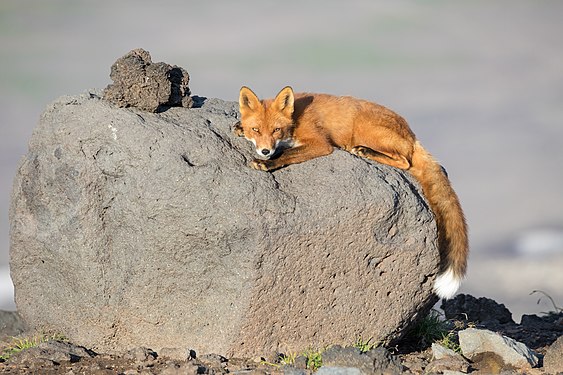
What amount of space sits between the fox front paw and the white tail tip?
2080 mm

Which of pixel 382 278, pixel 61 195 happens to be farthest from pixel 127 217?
pixel 382 278

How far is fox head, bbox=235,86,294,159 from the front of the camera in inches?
320

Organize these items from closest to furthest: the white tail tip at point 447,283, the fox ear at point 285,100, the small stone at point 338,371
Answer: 1. the small stone at point 338,371
2. the white tail tip at point 447,283
3. the fox ear at point 285,100

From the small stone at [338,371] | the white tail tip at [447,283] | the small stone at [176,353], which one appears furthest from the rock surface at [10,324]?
the white tail tip at [447,283]

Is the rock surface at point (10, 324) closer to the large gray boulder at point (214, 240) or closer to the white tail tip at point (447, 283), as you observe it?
the large gray boulder at point (214, 240)

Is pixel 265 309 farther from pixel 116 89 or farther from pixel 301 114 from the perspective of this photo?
pixel 116 89

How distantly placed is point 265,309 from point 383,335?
4.36 feet

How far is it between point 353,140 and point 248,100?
4.17 ft

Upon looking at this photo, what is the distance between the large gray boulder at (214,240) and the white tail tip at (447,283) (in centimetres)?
12

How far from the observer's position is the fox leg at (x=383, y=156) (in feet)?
27.8

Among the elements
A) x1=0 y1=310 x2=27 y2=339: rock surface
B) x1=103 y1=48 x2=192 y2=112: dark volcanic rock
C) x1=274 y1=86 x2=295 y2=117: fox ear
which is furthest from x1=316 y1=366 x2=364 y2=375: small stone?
x1=0 y1=310 x2=27 y2=339: rock surface

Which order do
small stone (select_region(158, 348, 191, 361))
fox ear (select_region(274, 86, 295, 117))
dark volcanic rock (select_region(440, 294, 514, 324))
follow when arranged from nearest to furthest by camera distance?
small stone (select_region(158, 348, 191, 361)), fox ear (select_region(274, 86, 295, 117)), dark volcanic rock (select_region(440, 294, 514, 324))

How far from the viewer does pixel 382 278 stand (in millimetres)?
7938

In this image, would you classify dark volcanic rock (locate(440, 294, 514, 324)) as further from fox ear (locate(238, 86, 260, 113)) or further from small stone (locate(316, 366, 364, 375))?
fox ear (locate(238, 86, 260, 113))
